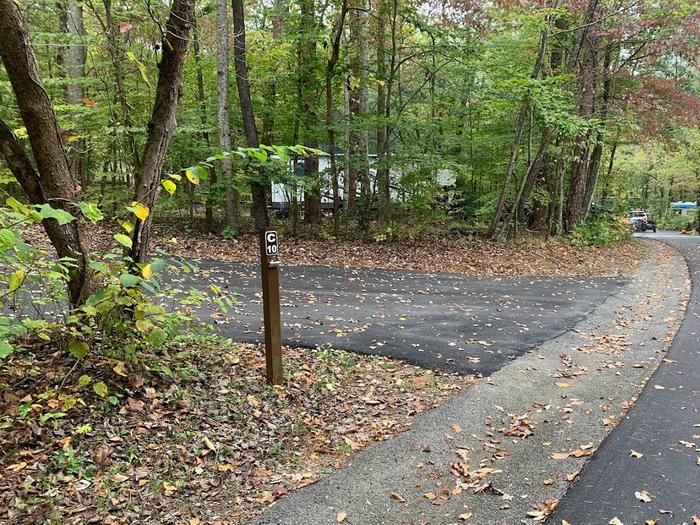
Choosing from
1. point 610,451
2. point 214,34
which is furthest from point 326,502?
point 214,34

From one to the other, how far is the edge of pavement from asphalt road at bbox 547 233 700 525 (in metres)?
0.11

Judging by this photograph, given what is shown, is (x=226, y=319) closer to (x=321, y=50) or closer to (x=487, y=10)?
(x=321, y=50)

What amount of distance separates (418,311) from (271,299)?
3.80 meters

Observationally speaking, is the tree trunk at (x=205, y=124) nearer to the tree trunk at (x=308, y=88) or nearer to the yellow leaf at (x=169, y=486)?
the tree trunk at (x=308, y=88)

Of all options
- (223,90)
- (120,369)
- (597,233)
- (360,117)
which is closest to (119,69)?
(223,90)

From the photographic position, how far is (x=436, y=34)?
12125 millimetres

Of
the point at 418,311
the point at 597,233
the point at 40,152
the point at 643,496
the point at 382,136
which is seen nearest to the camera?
the point at 643,496

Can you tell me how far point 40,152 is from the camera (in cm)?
342

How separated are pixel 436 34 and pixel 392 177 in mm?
3733

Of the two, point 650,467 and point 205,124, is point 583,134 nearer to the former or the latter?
point 205,124

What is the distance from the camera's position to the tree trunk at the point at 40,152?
3.21m

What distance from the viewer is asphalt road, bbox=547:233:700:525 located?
282 centimetres

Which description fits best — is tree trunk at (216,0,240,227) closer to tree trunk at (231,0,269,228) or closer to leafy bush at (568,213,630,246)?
tree trunk at (231,0,269,228)

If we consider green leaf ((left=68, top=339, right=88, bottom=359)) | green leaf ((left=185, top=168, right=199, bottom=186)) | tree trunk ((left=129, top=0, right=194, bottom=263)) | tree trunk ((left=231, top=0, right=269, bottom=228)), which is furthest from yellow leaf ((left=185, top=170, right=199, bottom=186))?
tree trunk ((left=231, top=0, right=269, bottom=228))
